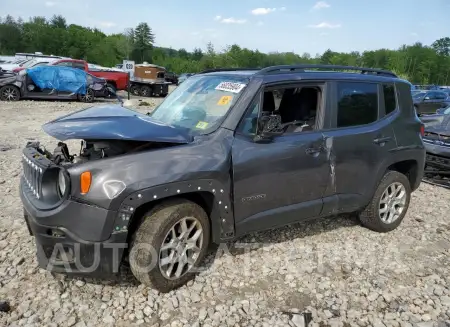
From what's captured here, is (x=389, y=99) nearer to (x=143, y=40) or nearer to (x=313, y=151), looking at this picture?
(x=313, y=151)

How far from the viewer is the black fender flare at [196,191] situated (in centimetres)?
278

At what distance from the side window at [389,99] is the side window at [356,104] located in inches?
6.1

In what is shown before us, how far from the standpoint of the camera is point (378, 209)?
4.50 m

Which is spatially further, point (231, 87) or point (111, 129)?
point (231, 87)

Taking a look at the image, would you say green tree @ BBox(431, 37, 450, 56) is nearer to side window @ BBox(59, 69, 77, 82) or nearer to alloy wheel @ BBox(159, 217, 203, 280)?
side window @ BBox(59, 69, 77, 82)

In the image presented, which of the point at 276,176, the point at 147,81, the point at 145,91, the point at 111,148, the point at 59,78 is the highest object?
the point at 111,148

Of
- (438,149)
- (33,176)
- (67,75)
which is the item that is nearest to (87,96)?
(67,75)

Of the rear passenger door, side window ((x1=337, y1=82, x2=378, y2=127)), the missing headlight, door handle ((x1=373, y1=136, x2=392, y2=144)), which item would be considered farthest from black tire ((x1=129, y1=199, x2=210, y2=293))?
door handle ((x1=373, y1=136, x2=392, y2=144))

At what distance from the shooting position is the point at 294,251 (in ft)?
13.3

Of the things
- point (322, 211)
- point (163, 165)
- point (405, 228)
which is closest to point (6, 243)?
point (163, 165)

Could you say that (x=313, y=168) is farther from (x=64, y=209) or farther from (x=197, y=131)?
(x=64, y=209)

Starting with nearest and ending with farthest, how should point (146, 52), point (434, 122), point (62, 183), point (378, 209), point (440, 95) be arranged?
point (62, 183) < point (378, 209) < point (434, 122) < point (440, 95) < point (146, 52)

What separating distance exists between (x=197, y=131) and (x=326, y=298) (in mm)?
1808

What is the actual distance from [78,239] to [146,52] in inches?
3572
